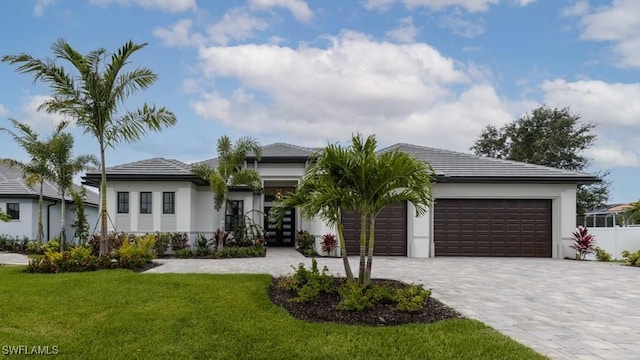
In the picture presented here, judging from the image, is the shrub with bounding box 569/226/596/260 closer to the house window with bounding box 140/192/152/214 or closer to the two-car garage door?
the two-car garage door

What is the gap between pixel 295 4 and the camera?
1148 centimetres

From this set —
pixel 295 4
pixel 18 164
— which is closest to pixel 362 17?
pixel 295 4

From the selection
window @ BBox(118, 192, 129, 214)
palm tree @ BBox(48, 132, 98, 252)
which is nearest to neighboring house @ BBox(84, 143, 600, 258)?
window @ BBox(118, 192, 129, 214)

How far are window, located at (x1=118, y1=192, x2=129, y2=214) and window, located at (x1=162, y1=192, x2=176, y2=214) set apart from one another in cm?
137

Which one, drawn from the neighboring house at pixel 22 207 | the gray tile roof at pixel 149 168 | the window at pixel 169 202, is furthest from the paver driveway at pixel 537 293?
the neighboring house at pixel 22 207

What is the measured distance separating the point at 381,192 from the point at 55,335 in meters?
4.87

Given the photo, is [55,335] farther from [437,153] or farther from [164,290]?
[437,153]

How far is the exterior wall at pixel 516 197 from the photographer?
15.0m

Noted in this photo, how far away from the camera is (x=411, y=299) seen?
627 centimetres

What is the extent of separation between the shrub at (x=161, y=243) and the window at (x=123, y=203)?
5.59 feet

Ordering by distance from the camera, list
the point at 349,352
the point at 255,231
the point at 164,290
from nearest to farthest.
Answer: the point at 349,352 → the point at 164,290 → the point at 255,231

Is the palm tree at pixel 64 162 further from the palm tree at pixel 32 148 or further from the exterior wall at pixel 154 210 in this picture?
the exterior wall at pixel 154 210

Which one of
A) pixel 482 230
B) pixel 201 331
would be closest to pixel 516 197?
pixel 482 230

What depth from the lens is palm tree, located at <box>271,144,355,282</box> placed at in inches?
265
